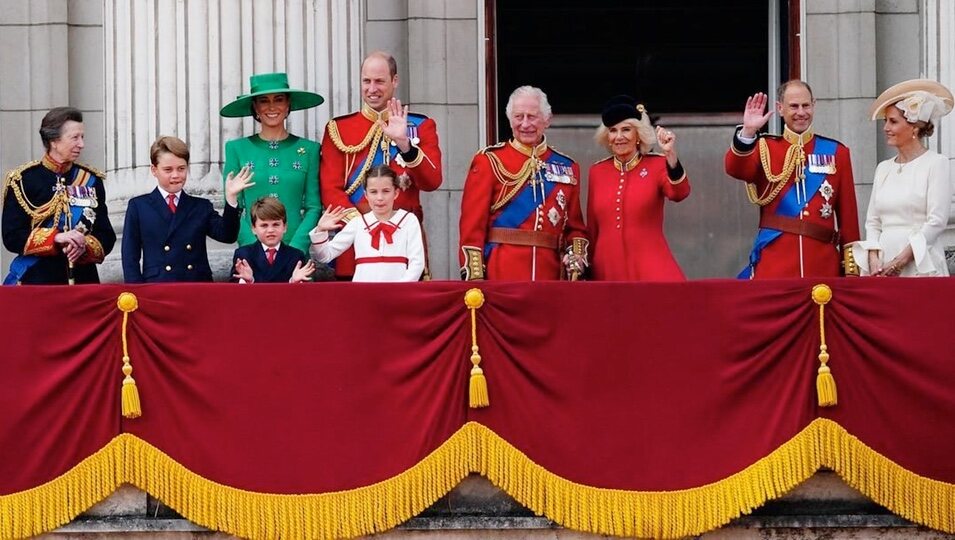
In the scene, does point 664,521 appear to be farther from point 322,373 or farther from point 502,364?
point 322,373

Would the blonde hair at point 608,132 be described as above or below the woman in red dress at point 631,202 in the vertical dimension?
above

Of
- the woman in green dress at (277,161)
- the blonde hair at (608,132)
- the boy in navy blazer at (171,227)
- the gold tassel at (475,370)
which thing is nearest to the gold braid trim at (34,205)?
the boy in navy blazer at (171,227)

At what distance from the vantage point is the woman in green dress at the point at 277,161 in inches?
444

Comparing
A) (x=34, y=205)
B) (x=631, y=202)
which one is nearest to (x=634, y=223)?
(x=631, y=202)

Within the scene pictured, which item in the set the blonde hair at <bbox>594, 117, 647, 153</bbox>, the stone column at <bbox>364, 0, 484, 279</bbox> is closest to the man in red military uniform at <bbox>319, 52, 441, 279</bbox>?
the blonde hair at <bbox>594, 117, 647, 153</bbox>

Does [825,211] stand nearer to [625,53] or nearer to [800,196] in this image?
[800,196]

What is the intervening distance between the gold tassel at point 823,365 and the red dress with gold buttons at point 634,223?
4.57 ft

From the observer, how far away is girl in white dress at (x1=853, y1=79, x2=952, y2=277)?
1073 cm

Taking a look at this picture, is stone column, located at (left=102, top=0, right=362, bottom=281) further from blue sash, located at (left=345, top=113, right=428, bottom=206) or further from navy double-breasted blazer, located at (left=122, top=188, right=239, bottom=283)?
navy double-breasted blazer, located at (left=122, top=188, right=239, bottom=283)

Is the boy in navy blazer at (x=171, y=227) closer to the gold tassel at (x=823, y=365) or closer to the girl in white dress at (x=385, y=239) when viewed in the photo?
the girl in white dress at (x=385, y=239)

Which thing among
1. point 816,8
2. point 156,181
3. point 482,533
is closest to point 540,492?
point 482,533

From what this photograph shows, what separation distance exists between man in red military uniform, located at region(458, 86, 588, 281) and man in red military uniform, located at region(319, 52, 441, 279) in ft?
0.86

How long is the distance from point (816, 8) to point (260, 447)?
556 cm

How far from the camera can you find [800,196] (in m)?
11.2
